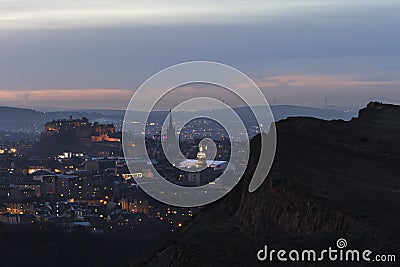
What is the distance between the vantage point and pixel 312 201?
499 inches

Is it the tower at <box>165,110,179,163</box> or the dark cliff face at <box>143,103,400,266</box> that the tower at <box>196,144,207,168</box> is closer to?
the tower at <box>165,110,179,163</box>

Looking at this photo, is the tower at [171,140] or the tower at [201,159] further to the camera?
the tower at [171,140]

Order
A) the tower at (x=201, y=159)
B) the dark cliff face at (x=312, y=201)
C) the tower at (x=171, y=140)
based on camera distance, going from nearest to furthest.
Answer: the dark cliff face at (x=312, y=201) → the tower at (x=201, y=159) → the tower at (x=171, y=140)

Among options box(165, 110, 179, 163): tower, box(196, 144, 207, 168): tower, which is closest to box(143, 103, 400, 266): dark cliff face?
box(165, 110, 179, 163): tower

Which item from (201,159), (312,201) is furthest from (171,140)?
(312,201)

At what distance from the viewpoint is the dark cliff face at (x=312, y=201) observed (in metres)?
11.1

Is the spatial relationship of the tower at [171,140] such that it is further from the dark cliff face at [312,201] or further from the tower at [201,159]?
the dark cliff face at [312,201]

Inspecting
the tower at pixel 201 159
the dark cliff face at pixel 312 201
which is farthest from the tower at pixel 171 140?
the dark cliff face at pixel 312 201

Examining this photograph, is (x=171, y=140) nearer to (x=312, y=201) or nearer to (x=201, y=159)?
(x=201, y=159)

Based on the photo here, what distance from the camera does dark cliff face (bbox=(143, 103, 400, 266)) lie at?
11.1m

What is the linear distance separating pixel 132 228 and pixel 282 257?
35108 mm

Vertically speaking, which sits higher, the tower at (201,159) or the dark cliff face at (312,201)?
the dark cliff face at (312,201)

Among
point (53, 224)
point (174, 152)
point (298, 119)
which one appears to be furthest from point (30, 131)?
point (298, 119)

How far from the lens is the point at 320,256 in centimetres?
1005
